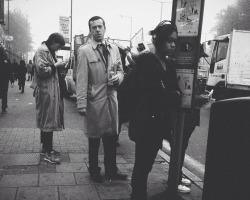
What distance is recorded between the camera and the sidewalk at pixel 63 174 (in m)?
3.47

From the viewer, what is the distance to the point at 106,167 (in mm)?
4074

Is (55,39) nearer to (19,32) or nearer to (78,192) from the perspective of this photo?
(78,192)

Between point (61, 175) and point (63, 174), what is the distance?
0.05 meters

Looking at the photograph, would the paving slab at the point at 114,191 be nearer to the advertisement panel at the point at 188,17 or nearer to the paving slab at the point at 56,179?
the paving slab at the point at 56,179

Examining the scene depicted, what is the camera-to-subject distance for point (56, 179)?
3908mm

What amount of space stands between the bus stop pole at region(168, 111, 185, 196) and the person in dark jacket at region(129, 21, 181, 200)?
0.31 metres

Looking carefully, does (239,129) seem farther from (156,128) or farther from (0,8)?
(0,8)

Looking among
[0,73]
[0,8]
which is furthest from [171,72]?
[0,8]

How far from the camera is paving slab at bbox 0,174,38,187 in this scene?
366cm

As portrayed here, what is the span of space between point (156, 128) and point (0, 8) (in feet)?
26.7

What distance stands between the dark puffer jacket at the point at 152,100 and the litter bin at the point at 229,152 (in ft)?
3.17

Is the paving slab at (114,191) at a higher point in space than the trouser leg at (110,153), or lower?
lower

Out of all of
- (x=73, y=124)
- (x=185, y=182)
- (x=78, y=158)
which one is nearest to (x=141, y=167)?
(x=185, y=182)

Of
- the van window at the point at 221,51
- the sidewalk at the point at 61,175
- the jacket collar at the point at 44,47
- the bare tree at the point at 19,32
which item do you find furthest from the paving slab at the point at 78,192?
the bare tree at the point at 19,32
